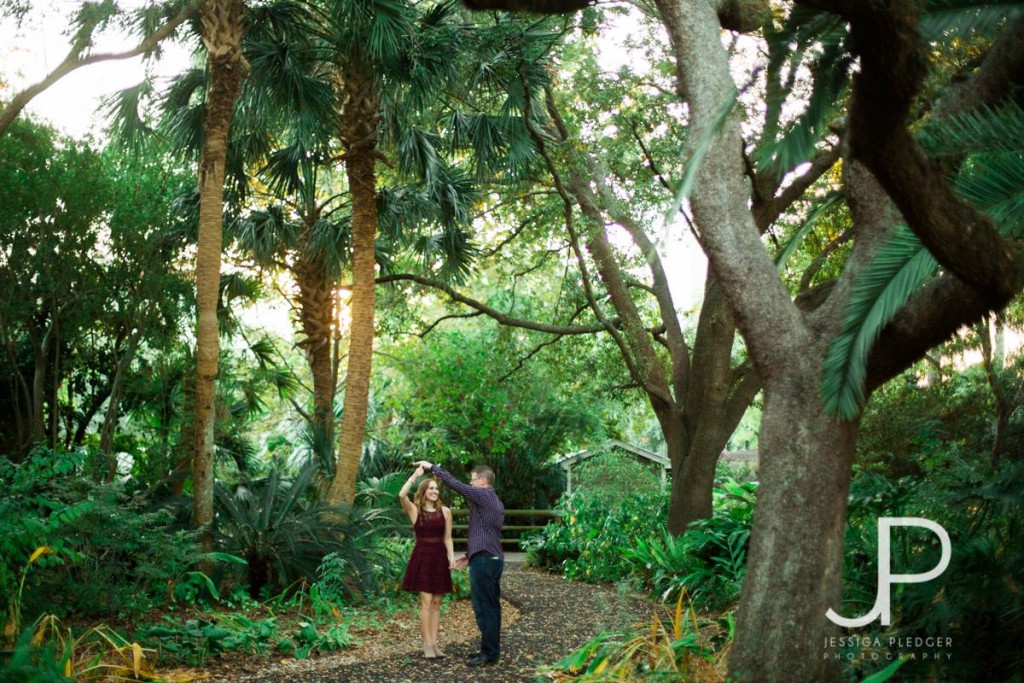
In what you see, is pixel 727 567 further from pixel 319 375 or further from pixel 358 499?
pixel 319 375

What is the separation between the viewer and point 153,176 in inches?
604

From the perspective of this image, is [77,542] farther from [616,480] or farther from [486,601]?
[616,480]

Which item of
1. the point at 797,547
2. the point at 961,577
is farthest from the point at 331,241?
the point at 961,577

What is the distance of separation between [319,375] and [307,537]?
5.78 meters

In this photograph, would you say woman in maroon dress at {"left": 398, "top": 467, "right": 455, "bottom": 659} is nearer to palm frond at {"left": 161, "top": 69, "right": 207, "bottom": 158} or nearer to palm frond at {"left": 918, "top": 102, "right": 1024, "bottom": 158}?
palm frond at {"left": 918, "top": 102, "right": 1024, "bottom": 158}

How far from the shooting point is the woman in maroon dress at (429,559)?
8242 mm

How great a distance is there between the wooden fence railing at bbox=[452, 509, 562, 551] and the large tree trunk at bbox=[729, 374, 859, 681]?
14439 mm

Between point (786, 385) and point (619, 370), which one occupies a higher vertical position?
point (619, 370)

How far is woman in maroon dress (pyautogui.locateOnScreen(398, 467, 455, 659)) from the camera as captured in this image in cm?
824

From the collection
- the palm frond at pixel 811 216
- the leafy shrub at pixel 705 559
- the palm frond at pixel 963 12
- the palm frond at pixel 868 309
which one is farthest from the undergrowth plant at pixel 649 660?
the palm frond at pixel 963 12

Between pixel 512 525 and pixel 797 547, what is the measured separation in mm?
16703

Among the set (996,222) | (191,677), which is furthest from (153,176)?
(996,222)

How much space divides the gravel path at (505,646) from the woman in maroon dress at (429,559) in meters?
0.31

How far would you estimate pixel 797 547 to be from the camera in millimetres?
5441
